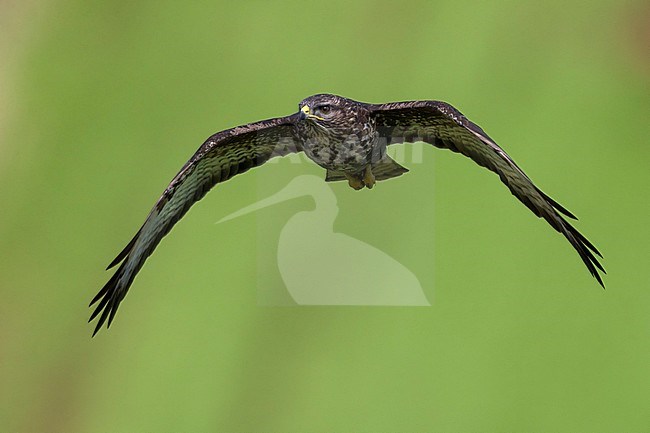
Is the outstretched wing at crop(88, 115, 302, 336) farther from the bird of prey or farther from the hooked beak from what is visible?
the hooked beak

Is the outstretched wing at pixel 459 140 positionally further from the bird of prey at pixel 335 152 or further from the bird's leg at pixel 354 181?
the bird's leg at pixel 354 181

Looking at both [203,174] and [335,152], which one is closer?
[335,152]

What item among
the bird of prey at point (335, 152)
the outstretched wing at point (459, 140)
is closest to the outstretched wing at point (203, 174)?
the bird of prey at point (335, 152)

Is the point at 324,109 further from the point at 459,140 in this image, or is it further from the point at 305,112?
the point at 459,140

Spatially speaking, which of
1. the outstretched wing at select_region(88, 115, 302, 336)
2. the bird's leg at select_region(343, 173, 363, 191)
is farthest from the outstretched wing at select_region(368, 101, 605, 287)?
the outstretched wing at select_region(88, 115, 302, 336)

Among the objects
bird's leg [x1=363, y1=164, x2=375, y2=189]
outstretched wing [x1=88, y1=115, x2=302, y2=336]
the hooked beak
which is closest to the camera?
the hooked beak

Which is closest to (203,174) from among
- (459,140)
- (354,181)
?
(354,181)
